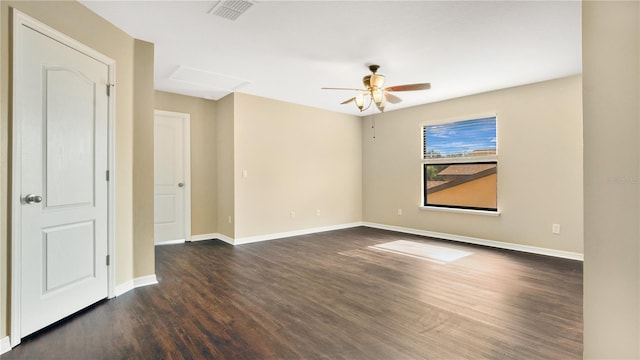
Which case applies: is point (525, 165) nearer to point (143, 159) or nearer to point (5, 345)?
point (143, 159)

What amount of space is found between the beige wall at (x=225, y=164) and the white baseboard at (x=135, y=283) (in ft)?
6.32

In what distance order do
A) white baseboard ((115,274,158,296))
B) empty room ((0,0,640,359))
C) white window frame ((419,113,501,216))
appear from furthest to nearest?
white window frame ((419,113,501,216)), white baseboard ((115,274,158,296)), empty room ((0,0,640,359))

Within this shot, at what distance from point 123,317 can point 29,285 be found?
2.17 feet

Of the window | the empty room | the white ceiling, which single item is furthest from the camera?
the window

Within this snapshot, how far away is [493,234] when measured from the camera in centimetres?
508

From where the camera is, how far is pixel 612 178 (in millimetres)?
993

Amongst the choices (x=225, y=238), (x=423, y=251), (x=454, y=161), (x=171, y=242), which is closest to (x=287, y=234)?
(x=225, y=238)

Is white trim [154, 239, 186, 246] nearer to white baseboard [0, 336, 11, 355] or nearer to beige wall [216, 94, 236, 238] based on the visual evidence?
beige wall [216, 94, 236, 238]

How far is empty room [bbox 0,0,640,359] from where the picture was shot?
6.30 feet

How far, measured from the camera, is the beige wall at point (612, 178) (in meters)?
0.94

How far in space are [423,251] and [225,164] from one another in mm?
3568

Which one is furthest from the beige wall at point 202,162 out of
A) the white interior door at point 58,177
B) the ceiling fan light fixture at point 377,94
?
the ceiling fan light fixture at point 377,94

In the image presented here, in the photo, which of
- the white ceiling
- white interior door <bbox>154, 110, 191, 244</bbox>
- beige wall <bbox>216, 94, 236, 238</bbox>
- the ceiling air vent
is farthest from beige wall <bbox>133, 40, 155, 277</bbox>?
white interior door <bbox>154, 110, 191, 244</bbox>

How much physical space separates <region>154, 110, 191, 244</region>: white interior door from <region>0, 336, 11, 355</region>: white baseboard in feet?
10.5
